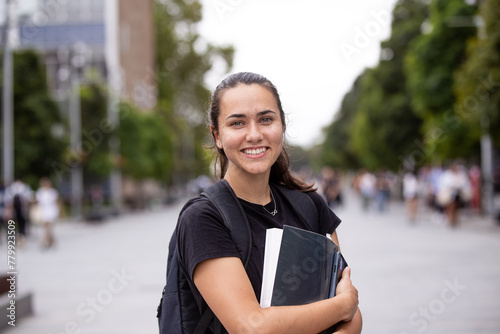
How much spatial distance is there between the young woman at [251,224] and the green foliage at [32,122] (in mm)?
24514

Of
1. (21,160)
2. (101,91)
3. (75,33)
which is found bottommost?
(21,160)

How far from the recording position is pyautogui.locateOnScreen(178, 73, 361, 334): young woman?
1.87m

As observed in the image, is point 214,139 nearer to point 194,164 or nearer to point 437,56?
point 437,56

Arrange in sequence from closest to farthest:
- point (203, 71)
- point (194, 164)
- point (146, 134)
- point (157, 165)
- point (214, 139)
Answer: point (214, 139) → point (146, 134) → point (157, 165) → point (203, 71) → point (194, 164)

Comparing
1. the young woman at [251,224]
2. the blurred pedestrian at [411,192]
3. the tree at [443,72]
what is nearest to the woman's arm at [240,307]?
the young woman at [251,224]

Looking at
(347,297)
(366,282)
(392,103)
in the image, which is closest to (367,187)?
(392,103)

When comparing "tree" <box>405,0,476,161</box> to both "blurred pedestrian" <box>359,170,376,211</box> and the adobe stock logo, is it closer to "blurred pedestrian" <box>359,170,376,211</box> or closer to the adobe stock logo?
"blurred pedestrian" <box>359,170,376,211</box>

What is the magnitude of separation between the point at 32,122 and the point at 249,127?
25.1m

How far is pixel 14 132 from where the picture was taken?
25312 millimetres

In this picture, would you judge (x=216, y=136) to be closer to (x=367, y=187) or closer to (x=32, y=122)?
(x=32, y=122)

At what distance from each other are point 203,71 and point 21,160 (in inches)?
1199

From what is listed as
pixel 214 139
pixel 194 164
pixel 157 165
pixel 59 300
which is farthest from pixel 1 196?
pixel 194 164

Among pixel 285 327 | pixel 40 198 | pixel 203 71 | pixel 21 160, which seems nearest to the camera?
pixel 285 327

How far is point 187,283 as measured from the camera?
2037 millimetres
